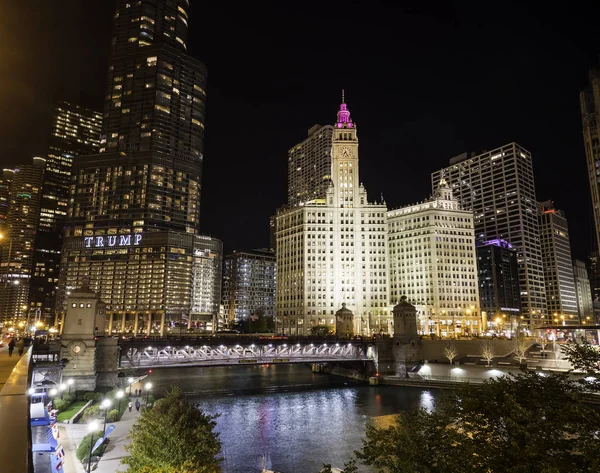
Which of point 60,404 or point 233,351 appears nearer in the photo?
point 60,404

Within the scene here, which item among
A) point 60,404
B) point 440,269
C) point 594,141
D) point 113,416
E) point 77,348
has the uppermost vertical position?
point 594,141

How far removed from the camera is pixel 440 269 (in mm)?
187000

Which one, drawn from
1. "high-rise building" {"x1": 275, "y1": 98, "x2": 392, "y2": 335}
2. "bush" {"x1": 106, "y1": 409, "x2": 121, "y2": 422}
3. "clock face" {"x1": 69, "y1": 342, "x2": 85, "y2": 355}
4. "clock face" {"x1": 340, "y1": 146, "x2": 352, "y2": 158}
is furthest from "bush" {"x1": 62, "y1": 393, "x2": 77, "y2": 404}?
"clock face" {"x1": 340, "y1": 146, "x2": 352, "y2": 158}

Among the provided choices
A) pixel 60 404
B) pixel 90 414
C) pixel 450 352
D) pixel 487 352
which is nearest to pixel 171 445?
pixel 90 414

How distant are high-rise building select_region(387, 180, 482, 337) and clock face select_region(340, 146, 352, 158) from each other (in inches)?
1529

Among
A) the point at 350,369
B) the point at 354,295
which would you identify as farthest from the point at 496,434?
the point at 354,295

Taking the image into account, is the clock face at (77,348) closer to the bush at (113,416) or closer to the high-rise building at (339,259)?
the bush at (113,416)

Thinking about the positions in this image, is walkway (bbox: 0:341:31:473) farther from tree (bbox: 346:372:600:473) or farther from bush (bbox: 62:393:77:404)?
bush (bbox: 62:393:77:404)

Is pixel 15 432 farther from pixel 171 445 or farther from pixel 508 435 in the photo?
pixel 508 435

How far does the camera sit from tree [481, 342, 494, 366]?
104m

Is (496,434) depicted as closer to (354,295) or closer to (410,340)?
(410,340)

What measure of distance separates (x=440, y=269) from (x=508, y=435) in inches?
6915

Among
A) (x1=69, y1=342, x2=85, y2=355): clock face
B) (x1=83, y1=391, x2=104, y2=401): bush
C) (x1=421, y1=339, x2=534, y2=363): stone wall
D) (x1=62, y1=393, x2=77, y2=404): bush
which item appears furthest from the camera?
(x1=421, y1=339, x2=534, y2=363): stone wall

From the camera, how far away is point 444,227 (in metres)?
191
